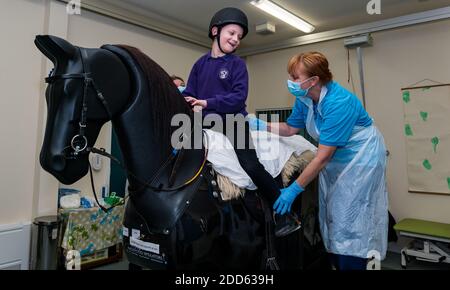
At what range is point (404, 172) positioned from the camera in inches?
142

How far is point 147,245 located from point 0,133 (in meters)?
2.35

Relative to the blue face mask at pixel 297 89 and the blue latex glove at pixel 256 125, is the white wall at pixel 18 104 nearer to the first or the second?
the blue latex glove at pixel 256 125

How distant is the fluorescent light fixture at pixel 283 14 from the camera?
10.4 ft

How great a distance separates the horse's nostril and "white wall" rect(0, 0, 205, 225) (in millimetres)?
2269

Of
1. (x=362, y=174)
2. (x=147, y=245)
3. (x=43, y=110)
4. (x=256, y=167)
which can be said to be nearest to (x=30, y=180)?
(x=43, y=110)

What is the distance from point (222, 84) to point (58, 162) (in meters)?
0.88

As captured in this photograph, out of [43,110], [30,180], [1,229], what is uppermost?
[43,110]

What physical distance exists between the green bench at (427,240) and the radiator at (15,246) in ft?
12.1

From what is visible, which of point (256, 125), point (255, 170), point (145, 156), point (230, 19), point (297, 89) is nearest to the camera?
point (145, 156)

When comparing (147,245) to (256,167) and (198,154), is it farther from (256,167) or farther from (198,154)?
(256,167)

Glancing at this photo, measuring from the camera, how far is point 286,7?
3379 millimetres

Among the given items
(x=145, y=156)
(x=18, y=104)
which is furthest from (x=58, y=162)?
(x=18, y=104)

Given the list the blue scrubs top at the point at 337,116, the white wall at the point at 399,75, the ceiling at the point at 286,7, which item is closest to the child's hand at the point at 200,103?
the blue scrubs top at the point at 337,116

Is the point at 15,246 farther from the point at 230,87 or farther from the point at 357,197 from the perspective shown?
the point at 357,197
